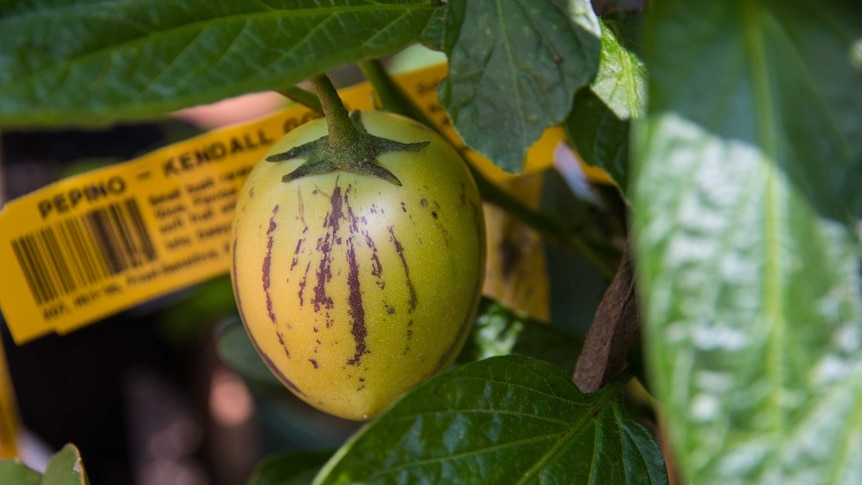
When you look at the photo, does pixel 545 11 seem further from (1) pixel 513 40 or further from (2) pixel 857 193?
(2) pixel 857 193

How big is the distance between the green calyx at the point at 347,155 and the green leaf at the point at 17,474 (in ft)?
0.83

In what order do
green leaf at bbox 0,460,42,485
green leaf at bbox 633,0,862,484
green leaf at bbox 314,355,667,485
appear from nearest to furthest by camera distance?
green leaf at bbox 633,0,862,484, green leaf at bbox 314,355,667,485, green leaf at bbox 0,460,42,485

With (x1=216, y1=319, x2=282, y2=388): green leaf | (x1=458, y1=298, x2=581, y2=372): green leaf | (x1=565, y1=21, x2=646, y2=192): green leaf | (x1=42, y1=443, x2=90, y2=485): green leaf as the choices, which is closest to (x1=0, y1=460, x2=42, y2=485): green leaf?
(x1=42, y1=443, x2=90, y2=485): green leaf

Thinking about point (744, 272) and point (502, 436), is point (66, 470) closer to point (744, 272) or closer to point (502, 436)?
point (502, 436)

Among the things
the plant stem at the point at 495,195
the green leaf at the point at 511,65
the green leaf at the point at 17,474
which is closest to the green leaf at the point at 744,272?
the green leaf at the point at 511,65

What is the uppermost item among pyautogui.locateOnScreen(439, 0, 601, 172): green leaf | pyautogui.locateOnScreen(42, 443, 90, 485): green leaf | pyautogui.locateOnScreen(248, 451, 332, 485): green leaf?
pyautogui.locateOnScreen(439, 0, 601, 172): green leaf

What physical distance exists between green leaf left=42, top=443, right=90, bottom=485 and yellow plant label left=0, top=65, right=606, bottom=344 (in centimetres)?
12

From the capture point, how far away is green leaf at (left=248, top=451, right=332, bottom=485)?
25.6 inches

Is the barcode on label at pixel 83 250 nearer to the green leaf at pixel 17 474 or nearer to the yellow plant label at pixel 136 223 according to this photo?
the yellow plant label at pixel 136 223

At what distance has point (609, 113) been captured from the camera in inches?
15.4

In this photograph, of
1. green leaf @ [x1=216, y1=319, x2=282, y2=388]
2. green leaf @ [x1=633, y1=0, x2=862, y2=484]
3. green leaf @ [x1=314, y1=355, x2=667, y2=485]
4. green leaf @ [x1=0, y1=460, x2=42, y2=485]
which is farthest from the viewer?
green leaf @ [x1=216, y1=319, x2=282, y2=388]

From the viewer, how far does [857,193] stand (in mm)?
265

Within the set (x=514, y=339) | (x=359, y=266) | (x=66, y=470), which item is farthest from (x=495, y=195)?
(x=66, y=470)

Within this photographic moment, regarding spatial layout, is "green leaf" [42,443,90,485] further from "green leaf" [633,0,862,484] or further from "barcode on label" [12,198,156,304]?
"green leaf" [633,0,862,484]
